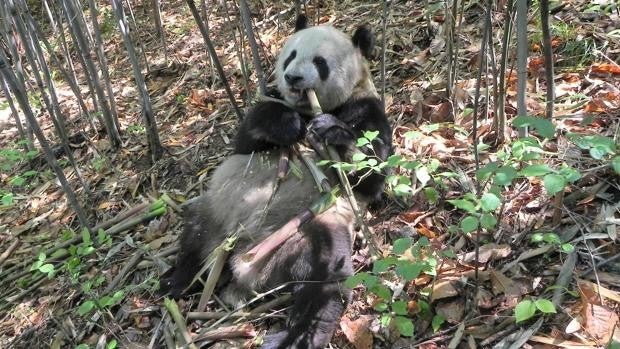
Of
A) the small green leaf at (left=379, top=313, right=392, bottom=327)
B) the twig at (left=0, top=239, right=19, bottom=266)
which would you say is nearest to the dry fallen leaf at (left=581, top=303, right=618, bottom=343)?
the small green leaf at (left=379, top=313, right=392, bottom=327)

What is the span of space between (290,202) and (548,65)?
6.00 ft

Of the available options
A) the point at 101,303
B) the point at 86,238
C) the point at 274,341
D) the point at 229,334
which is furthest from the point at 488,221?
the point at 86,238

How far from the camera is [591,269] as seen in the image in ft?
8.45

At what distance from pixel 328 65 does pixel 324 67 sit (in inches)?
1.4

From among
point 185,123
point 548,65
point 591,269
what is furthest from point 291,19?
point 591,269

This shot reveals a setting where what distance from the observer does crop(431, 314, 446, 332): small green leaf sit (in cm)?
261

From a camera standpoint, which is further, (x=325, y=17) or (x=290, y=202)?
(x=325, y=17)

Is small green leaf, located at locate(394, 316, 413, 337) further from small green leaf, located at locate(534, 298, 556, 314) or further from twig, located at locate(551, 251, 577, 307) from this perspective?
twig, located at locate(551, 251, 577, 307)

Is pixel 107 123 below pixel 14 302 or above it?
above

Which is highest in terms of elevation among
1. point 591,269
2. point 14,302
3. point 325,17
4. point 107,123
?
point 325,17

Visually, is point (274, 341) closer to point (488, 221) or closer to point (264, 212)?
point (264, 212)

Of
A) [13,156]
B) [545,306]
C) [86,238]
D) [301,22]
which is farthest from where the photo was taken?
[13,156]

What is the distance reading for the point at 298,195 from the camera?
353cm

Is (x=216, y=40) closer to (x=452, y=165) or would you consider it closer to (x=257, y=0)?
(x=257, y=0)
